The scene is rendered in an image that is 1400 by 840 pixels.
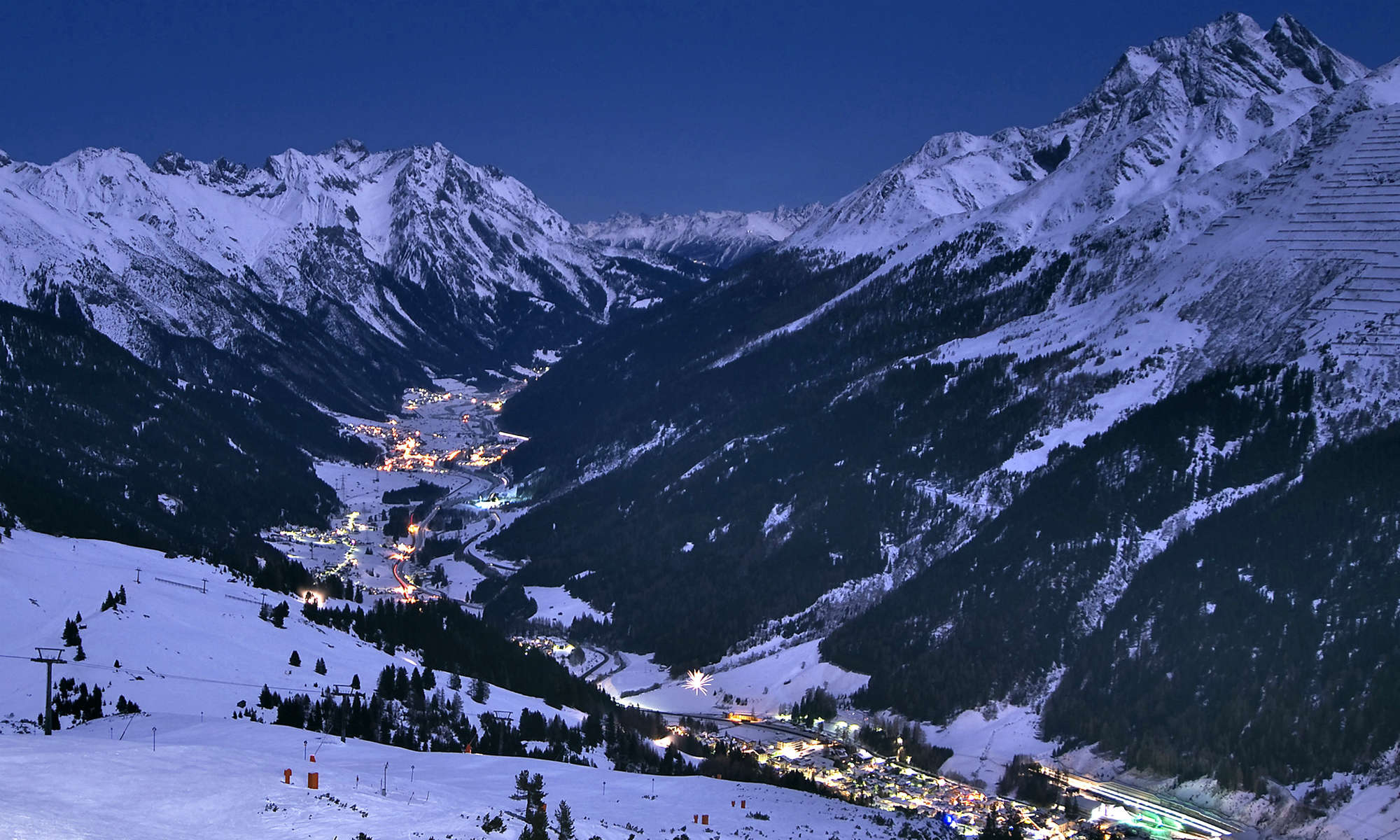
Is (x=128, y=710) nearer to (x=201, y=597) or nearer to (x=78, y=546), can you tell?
(x=201, y=597)

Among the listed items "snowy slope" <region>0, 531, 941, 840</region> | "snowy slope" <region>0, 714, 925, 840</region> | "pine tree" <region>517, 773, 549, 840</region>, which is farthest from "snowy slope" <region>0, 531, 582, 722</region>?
"pine tree" <region>517, 773, 549, 840</region>

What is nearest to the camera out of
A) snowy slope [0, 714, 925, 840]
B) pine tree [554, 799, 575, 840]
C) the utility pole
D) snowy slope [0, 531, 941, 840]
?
snowy slope [0, 714, 925, 840]

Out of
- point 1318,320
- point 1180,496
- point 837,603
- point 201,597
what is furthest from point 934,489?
point 201,597

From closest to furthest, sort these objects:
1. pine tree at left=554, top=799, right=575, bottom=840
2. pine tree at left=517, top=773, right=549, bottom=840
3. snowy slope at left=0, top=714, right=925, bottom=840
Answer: snowy slope at left=0, top=714, right=925, bottom=840, pine tree at left=517, top=773, right=549, bottom=840, pine tree at left=554, top=799, right=575, bottom=840

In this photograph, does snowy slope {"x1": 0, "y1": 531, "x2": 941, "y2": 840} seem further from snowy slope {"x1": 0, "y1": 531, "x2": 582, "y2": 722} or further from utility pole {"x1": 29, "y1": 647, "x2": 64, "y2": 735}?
utility pole {"x1": 29, "y1": 647, "x2": 64, "y2": 735}

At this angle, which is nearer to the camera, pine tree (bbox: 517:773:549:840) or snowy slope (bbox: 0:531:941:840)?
snowy slope (bbox: 0:531:941:840)

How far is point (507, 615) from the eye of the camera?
19525cm

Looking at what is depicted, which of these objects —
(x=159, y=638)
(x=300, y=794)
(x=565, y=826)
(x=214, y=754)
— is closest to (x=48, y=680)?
(x=214, y=754)

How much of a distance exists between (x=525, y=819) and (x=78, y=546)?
7883 centimetres

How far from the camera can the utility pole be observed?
66.0m

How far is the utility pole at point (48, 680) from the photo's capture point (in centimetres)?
6599

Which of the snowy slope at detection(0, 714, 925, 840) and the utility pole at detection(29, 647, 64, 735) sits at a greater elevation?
the utility pole at detection(29, 647, 64, 735)

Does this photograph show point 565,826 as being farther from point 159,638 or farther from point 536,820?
point 159,638

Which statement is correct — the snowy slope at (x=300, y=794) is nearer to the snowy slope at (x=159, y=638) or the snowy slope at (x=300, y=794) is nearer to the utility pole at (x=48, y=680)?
the utility pole at (x=48, y=680)
